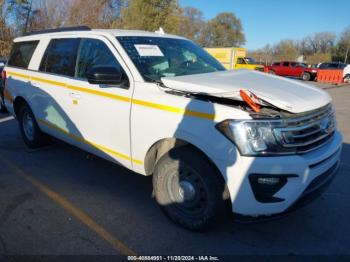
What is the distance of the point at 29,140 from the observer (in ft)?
18.8

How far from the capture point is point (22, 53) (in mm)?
5664

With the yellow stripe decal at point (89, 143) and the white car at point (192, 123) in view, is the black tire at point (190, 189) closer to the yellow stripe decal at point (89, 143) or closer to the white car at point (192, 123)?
the white car at point (192, 123)

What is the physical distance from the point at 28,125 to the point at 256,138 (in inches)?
175

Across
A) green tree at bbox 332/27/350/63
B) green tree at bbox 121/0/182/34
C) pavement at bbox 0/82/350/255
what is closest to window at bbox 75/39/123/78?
pavement at bbox 0/82/350/255

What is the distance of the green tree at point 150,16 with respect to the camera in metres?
31.1

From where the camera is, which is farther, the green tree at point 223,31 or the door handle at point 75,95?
the green tree at point 223,31

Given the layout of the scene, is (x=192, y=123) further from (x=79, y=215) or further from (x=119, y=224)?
(x=79, y=215)

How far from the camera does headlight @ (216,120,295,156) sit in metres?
2.57

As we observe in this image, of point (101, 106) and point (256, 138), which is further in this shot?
point (101, 106)

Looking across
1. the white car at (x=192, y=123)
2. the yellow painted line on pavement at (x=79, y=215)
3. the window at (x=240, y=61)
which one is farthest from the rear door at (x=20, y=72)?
the window at (x=240, y=61)

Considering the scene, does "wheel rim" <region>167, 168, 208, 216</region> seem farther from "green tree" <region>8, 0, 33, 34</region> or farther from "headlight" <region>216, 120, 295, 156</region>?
"green tree" <region>8, 0, 33, 34</region>

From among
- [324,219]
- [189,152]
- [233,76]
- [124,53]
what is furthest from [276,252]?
[124,53]

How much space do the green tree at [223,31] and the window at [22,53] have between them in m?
70.2

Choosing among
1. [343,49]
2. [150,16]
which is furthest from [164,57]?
[343,49]
